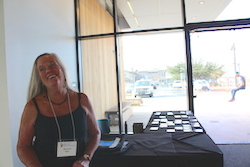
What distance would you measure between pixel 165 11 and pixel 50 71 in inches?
147

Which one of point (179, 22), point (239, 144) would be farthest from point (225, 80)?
point (179, 22)

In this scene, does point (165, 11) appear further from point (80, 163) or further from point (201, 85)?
point (80, 163)

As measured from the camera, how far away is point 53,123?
1096 millimetres

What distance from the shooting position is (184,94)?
3.86 metres

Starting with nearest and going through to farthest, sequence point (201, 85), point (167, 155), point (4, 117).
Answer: point (167, 155)
point (4, 117)
point (201, 85)

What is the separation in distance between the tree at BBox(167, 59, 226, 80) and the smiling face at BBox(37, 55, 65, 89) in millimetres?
3123

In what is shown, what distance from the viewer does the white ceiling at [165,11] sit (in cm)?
386

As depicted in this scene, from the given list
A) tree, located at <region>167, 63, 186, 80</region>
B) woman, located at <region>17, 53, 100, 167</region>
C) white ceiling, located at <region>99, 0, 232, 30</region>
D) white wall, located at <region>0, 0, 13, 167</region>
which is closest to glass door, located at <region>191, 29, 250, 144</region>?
tree, located at <region>167, 63, 186, 80</region>

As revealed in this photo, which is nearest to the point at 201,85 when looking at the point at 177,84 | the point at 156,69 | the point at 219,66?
the point at 177,84

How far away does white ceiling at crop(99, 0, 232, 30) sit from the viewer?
3.86 meters

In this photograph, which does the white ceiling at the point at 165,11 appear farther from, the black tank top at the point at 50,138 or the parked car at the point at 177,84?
the black tank top at the point at 50,138

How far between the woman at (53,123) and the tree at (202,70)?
9.99 ft

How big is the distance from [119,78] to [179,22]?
1742 millimetres

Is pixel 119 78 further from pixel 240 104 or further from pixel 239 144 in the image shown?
pixel 240 104
